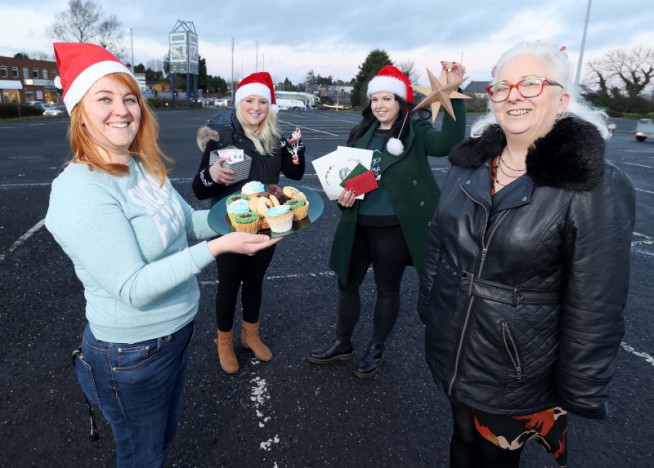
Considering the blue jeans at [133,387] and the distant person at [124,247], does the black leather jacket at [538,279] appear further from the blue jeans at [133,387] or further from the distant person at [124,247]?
the blue jeans at [133,387]

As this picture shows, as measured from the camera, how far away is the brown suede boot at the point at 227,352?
3.15 meters

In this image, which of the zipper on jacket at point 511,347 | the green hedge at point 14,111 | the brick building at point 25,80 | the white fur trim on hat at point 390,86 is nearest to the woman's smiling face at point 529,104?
the zipper on jacket at point 511,347

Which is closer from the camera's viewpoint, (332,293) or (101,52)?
(101,52)

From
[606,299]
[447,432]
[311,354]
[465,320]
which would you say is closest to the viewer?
[606,299]

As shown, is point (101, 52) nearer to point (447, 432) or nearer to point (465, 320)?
point (465, 320)

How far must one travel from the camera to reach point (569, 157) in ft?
4.81

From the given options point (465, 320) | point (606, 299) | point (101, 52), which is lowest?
point (465, 320)

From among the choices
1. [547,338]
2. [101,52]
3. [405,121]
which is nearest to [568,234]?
[547,338]

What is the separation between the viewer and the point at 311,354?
3.31 metres

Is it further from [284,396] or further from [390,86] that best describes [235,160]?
[284,396]

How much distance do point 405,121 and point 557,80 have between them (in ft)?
4.49

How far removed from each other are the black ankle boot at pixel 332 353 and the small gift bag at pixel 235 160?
1.52 m

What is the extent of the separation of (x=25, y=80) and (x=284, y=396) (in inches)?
3234

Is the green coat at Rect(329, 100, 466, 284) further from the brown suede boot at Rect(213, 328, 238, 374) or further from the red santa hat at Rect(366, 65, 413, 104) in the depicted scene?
the brown suede boot at Rect(213, 328, 238, 374)
